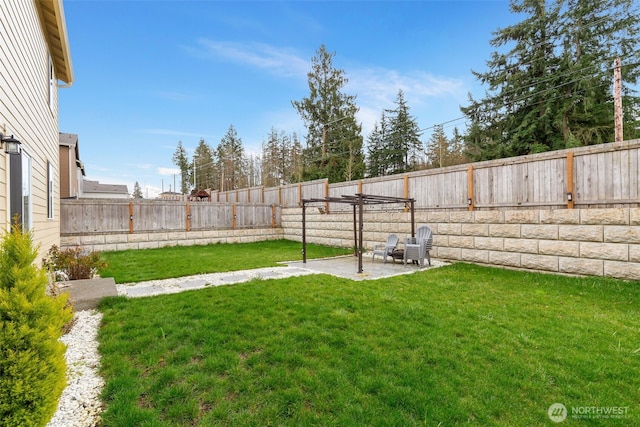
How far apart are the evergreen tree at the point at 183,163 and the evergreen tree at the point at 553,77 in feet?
146

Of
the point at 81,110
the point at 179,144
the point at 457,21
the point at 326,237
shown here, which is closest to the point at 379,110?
the point at 457,21

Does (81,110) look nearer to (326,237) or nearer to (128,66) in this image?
(128,66)

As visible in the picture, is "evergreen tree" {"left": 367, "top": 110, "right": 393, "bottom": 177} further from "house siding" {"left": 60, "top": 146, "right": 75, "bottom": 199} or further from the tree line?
"house siding" {"left": 60, "top": 146, "right": 75, "bottom": 199}

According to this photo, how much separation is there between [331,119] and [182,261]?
18503mm

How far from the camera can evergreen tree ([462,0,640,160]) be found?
1395 cm

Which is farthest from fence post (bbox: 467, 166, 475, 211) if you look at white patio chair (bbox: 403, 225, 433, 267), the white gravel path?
the white gravel path

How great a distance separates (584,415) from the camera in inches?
87.1

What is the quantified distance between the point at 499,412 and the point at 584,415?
1.93 feet

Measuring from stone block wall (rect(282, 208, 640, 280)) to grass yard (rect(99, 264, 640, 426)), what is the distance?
39.9 inches

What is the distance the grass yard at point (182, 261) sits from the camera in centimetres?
689

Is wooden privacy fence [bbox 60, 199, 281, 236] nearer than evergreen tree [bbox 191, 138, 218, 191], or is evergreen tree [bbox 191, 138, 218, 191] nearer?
wooden privacy fence [bbox 60, 199, 281, 236]

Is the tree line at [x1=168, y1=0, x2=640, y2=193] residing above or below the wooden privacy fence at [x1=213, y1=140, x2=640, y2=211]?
above

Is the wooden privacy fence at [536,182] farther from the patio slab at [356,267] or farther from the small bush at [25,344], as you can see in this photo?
the small bush at [25,344]

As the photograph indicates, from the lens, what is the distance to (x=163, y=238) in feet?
38.1
